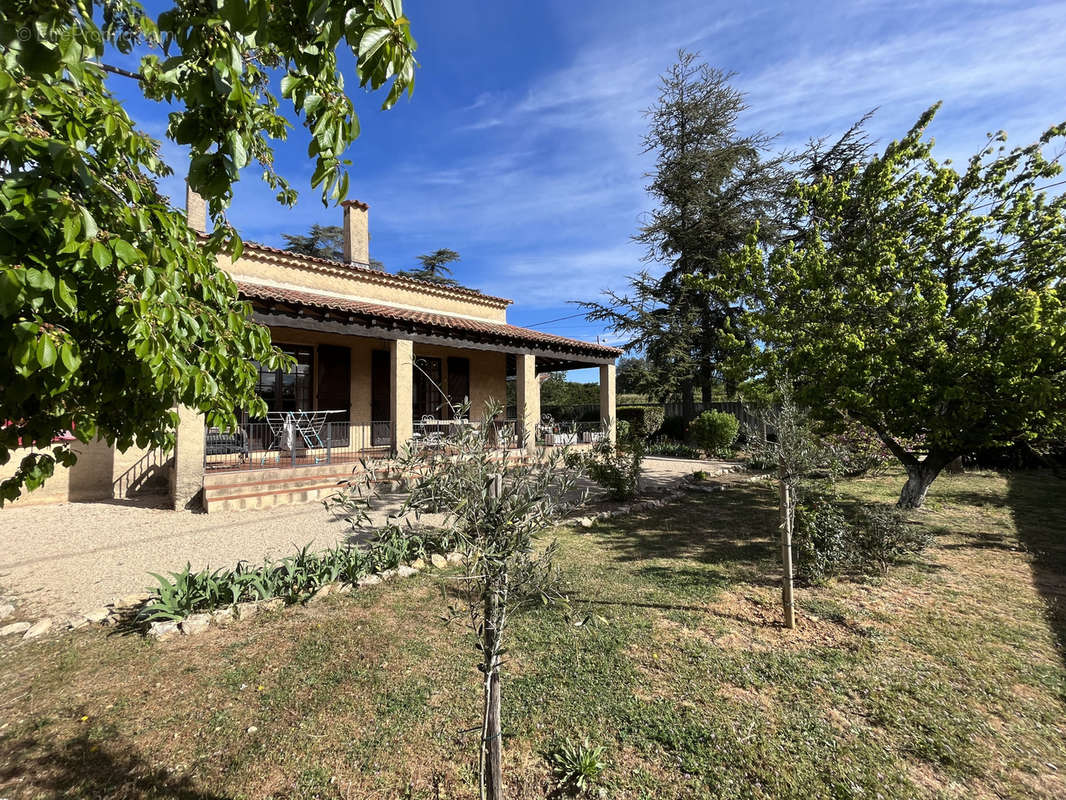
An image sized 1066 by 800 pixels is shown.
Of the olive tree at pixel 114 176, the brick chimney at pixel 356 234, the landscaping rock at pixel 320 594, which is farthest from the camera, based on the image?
the brick chimney at pixel 356 234

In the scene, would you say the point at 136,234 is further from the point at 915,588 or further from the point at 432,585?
the point at 915,588

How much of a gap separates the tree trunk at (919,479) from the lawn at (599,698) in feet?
9.71

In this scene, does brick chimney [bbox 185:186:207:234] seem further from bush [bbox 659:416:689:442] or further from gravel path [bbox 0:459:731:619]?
bush [bbox 659:416:689:442]

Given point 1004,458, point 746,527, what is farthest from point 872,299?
point 1004,458

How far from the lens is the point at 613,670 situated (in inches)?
133

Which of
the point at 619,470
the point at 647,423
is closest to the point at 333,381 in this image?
the point at 619,470

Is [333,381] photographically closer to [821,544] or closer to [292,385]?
[292,385]

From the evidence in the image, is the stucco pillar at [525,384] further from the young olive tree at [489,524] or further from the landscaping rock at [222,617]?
the young olive tree at [489,524]

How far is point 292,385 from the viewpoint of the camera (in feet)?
38.9

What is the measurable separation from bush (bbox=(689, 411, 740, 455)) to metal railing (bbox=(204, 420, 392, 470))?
12.5 metres

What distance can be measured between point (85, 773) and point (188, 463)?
730 cm

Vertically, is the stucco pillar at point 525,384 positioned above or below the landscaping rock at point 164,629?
above

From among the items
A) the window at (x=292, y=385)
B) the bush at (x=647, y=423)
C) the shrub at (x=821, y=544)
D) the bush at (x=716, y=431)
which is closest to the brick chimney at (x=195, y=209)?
the window at (x=292, y=385)

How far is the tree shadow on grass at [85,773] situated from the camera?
2270mm
